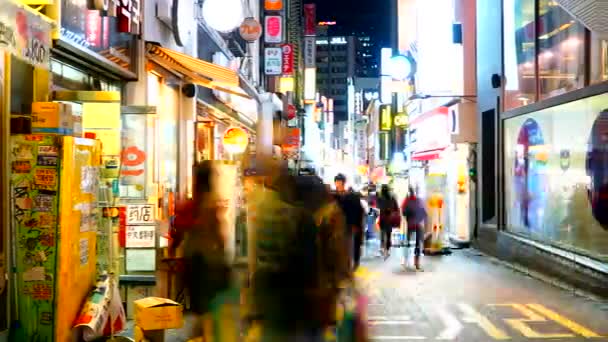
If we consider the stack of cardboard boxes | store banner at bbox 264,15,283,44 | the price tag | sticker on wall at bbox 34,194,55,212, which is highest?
store banner at bbox 264,15,283,44

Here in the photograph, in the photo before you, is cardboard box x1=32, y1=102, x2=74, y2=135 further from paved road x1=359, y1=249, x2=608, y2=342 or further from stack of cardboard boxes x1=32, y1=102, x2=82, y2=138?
paved road x1=359, y1=249, x2=608, y2=342

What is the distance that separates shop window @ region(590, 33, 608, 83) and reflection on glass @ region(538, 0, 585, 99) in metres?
0.42

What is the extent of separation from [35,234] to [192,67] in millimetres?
7516

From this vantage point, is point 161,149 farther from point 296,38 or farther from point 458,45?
point 296,38

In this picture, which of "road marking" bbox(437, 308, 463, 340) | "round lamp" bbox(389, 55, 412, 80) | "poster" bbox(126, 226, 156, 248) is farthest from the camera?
"round lamp" bbox(389, 55, 412, 80)

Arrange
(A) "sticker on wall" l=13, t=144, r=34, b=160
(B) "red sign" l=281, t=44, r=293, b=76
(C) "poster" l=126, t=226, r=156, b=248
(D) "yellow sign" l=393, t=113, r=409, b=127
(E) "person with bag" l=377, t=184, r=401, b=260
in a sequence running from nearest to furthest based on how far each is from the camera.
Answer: (A) "sticker on wall" l=13, t=144, r=34, b=160 → (C) "poster" l=126, t=226, r=156, b=248 → (E) "person with bag" l=377, t=184, r=401, b=260 → (B) "red sign" l=281, t=44, r=293, b=76 → (D) "yellow sign" l=393, t=113, r=409, b=127

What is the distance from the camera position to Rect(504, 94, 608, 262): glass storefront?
14.1m

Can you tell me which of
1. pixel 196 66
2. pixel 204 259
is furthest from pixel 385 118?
pixel 204 259

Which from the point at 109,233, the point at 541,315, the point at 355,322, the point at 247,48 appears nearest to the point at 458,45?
the point at 247,48

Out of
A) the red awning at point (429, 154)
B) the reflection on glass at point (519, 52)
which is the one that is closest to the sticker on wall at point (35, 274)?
the reflection on glass at point (519, 52)

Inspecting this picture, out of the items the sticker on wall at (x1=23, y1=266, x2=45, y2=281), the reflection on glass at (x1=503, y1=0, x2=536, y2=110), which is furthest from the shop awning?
the reflection on glass at (x1=503, y1=0, x2=536, y2=110)

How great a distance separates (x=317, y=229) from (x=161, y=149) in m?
10.3

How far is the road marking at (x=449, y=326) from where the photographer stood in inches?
395

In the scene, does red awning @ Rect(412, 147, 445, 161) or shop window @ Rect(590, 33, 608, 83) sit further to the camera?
red awning @ Rect(412, 147, 445, 161)
